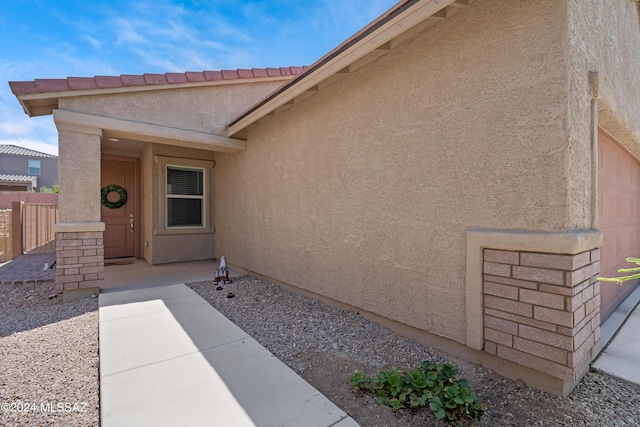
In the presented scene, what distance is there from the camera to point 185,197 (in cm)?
878

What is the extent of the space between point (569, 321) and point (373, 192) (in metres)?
2.32

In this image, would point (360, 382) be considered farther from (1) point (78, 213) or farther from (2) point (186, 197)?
(2) point (186, 197)

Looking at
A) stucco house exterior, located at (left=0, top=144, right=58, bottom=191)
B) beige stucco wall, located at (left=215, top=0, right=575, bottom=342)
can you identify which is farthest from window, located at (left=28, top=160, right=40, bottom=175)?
beige stucco wall, located at (left=215, top=0, right=575, bottom=342)

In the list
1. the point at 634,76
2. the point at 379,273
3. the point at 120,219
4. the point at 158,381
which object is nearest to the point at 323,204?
the point at 379,273

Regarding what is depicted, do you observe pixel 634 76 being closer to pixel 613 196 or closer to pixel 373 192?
pixel 613 196

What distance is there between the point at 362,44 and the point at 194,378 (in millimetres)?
4047

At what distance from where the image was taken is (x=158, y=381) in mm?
2646

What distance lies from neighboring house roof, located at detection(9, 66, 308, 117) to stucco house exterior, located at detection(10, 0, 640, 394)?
0.09 feet

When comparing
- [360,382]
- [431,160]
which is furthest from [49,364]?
[431,160]

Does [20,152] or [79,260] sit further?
[20,152]

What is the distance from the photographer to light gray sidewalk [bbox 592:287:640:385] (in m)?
2.77

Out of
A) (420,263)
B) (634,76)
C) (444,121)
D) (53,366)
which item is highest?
(634,76)

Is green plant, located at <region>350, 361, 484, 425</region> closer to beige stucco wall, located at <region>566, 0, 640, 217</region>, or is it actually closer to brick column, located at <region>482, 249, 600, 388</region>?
brick column, located at <region>482, 249, 600, 388</region>

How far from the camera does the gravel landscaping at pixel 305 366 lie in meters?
2.22
